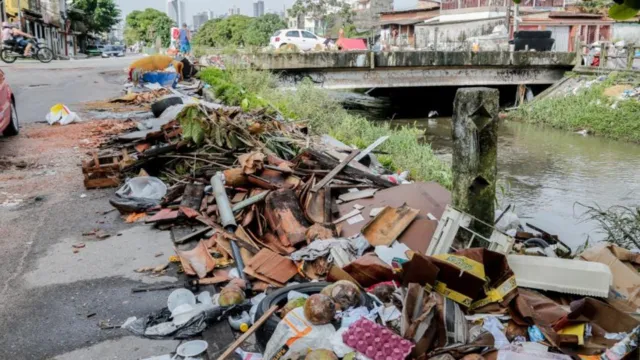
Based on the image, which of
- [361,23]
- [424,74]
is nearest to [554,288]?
[424,74]

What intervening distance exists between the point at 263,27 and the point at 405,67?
5244cm

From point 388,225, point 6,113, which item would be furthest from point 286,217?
point 6,113

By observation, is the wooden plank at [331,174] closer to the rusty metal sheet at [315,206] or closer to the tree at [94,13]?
the rusty metal sheet at [315,206]

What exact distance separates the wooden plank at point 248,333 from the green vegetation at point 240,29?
202 ft

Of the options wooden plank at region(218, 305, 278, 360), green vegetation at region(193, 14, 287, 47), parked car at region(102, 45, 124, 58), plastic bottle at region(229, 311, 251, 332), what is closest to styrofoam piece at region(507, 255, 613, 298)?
wooden plank at region(218, 305, 278, 360)

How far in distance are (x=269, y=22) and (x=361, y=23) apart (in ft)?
41.6

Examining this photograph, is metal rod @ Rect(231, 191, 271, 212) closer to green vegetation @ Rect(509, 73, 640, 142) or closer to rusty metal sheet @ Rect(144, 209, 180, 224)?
rusty metal sheet @ Rect(144, 209, 180, 224)

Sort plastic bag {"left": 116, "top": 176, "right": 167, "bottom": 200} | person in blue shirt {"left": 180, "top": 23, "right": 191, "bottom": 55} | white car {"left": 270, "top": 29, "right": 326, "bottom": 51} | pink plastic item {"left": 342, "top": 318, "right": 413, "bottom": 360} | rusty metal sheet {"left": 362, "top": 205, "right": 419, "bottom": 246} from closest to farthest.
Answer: pink plastic item {"left": 342, "top": 318, "right": 413, "bottom": 360}
rusty metal sheet {"left": 362, "top": 205, "right": 419, "bottom": 246}
plastic bag {"left": 116, "top": 176, "right": 167, "bottom": 200}
person in blue shirt {"left": 180, "top": 23, "right": 191, "bottom": 55}
white car {"left": 270, "top": 29, "right": 326, "bottom": 51}

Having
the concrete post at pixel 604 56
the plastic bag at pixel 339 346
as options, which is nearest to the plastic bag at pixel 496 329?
the plastic bag at pixel 339 346

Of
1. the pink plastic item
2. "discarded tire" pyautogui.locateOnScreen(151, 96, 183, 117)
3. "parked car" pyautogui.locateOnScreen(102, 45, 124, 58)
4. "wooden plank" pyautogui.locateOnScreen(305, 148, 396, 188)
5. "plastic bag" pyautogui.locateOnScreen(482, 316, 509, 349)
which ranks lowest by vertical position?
"plastic bag" pyautogui.locateOnScreen(482, 316, 509, 349)

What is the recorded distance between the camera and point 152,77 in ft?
Result: 54.3

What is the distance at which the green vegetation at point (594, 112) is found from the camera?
18672 millimetres

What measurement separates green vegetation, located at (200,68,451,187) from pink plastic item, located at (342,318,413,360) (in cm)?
628

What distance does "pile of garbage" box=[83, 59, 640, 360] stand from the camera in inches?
125
